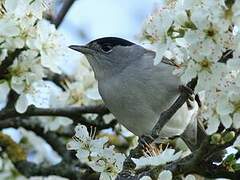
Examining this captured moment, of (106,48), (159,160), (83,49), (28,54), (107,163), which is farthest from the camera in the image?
(106,48)

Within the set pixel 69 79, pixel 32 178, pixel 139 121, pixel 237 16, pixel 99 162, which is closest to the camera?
pixel 237 16

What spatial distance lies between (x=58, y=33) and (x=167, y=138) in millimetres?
918

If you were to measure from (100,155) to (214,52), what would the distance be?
2.58 feet

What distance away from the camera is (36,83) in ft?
13.4

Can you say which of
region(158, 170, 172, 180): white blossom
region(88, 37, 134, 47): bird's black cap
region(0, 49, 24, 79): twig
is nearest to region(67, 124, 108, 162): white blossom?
region(158, 170, 172, 180): white blossom

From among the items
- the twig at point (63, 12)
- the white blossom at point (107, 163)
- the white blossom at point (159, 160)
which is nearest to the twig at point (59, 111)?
the twig at point (63, 12)

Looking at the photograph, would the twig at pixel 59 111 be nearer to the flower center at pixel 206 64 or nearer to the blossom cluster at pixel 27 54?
the blossom cluster at pixel 27 54

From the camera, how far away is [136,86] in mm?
3951

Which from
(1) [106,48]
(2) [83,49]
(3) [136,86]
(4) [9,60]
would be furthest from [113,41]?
(4) [9,60]

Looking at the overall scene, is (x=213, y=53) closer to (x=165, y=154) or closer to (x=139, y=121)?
(x=165, y=154)

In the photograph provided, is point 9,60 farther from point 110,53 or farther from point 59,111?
point 110,53

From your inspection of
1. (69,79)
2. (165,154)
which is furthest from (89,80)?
(165,154)

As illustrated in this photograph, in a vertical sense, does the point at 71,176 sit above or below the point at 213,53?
below

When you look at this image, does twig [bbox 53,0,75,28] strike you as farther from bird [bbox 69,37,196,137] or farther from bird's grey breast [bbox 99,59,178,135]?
bird's grey breast [bbox 99,59,178,135]
